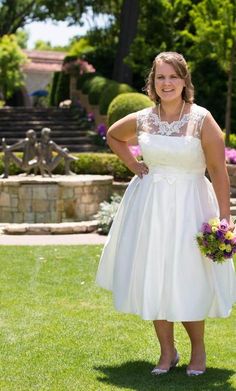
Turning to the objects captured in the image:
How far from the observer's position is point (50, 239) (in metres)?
11.4

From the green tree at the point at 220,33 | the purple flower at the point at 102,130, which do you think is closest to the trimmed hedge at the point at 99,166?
the green tree at the point at 220,33

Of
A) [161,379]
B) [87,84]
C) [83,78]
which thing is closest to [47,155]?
[161,379]

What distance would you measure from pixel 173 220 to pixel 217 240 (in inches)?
12.0

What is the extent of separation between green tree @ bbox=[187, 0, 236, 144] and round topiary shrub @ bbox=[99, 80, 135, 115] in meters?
4.15

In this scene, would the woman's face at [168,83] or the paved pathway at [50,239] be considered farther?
the paved pathway at [50,239]

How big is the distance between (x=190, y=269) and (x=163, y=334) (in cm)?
42

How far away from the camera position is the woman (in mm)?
4488

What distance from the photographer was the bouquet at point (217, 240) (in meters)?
4.37

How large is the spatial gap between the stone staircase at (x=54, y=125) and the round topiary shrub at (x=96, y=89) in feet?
2.51

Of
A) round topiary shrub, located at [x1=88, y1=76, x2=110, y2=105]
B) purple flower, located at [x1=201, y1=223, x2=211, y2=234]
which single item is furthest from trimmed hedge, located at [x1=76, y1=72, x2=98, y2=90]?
purple flower, located at [x1=201, y1=223, x2=211, y2=234]

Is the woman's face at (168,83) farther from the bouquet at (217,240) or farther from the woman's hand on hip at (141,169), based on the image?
the bouquet at (217,240)

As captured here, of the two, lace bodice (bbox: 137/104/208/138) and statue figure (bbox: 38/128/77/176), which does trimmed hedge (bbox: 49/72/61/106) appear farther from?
lace bodice (bbox: 137/104/208/138)

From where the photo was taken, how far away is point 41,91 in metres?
48.1

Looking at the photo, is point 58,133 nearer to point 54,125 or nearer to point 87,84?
point 54,125
